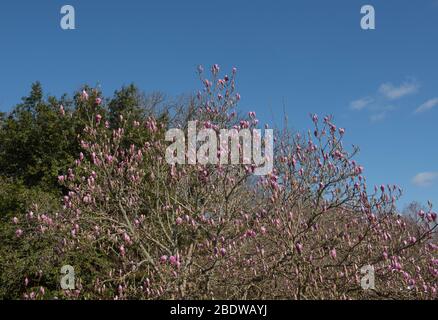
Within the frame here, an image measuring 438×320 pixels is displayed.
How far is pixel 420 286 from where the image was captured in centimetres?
540

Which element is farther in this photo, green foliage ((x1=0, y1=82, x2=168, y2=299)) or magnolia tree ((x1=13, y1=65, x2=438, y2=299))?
green foliage ((x1=0, y1=82, x2=168, y2=299))

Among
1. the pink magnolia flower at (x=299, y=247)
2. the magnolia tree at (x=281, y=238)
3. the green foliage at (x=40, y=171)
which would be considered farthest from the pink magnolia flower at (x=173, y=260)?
the green foliage at (x=40, y=171)

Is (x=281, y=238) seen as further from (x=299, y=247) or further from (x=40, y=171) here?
(x=40, y=171)

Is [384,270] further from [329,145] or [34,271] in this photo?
[34,271]

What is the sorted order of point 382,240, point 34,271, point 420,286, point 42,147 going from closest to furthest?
point 420,286, point 382,240, point 34,271, point 42,147

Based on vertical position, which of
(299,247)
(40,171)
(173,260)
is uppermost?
(40,171)

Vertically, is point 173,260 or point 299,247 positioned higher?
point 299,247

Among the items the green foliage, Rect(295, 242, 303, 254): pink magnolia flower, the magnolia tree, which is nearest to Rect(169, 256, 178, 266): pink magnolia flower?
the magnolia tree

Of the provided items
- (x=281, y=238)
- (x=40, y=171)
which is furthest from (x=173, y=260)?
(x=40, y=171)

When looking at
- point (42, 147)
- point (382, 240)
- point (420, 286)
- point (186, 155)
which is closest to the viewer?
point (420, 286)

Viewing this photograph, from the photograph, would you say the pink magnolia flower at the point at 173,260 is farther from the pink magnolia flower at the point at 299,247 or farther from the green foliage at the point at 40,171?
the green foliage at the point at 40,171

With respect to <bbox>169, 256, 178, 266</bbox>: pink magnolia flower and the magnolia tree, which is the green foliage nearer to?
the magnolia tree
